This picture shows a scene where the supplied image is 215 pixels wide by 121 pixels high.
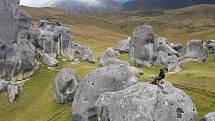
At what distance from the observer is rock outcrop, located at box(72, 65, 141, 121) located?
58.8 metres

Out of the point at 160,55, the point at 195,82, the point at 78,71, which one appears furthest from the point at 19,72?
the point at 195,82

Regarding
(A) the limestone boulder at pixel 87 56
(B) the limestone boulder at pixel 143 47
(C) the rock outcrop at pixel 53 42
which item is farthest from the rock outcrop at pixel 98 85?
(C) the rock outcrop at pixel 53 42

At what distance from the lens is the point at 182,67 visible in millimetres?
82750

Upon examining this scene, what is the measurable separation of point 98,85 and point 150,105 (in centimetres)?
1306

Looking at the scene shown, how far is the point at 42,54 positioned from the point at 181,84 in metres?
39.5

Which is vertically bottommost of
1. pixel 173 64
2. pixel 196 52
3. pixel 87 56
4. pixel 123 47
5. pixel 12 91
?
pixel 12 91

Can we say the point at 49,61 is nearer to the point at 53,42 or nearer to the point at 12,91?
the point at 53,42

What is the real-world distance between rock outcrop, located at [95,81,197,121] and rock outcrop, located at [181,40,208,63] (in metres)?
40.3

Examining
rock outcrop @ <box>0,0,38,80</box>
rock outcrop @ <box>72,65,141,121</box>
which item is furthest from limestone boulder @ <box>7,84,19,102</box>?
rock outcrop @ <box>72,65,141,121</box>

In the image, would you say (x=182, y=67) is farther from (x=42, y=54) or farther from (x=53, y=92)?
(x=42, y=54)

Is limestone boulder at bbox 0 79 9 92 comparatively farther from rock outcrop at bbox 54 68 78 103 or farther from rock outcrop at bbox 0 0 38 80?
rock outcrop at bbox 54 68 78 103

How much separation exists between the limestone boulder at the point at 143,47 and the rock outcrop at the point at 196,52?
7170mm

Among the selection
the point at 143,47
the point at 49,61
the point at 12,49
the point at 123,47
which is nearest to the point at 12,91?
the point at 12,49

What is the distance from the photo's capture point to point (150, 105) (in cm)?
4806
